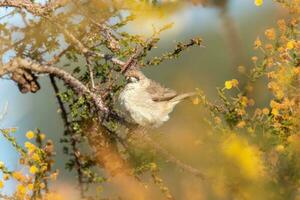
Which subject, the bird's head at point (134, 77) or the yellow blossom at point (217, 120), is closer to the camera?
the yellow blossom at point (217, 120)

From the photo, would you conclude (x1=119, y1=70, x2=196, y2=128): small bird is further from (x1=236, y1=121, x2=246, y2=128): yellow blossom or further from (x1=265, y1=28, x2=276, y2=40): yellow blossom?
(x1=236, y1=121, x2=246, y2=128): yellow blossom

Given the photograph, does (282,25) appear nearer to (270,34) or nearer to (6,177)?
(270,34)

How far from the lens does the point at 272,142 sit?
16.3 ft

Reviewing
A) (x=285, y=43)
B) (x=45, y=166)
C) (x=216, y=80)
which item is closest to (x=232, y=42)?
(x=285, y=43)

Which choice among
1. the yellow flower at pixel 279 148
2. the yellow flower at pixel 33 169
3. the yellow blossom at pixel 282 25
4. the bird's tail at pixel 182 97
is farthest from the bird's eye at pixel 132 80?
the yellow flower at pixel 279 148

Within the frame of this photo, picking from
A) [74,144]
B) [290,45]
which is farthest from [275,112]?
[74,144]

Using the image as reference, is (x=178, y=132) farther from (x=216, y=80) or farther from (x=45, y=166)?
(x=216, y=80)

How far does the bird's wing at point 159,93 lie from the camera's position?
22.4 ft

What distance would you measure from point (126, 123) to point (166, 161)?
2.15 feet

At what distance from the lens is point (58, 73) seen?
17.2ft

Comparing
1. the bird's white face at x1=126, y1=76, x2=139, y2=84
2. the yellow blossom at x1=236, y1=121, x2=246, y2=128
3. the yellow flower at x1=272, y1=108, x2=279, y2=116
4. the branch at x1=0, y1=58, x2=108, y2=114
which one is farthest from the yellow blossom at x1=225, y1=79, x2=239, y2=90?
the bird's white face at x1=126, y1=76, x2=139, y2=84

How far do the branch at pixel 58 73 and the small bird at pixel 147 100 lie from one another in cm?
129

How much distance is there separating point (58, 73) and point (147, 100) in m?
1.80

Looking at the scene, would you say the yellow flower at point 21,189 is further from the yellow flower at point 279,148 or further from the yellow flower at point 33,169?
the yellow flower at point 279,148
